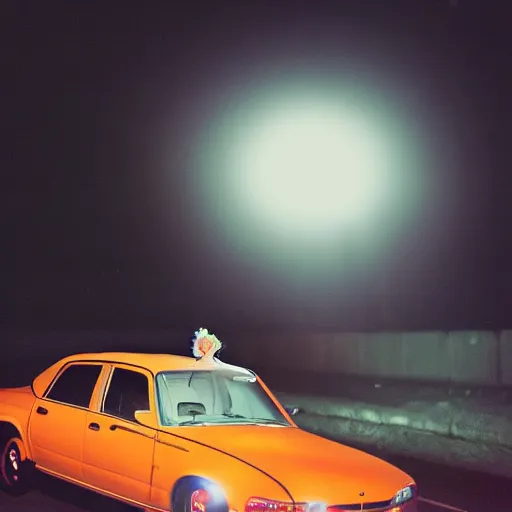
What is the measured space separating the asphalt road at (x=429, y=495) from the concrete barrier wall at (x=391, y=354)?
489 cm

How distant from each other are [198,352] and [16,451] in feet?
6.70

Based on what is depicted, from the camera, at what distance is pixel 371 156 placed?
43.1m

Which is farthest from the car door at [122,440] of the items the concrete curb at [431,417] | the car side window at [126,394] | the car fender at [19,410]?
the concrete curb at [431,417]

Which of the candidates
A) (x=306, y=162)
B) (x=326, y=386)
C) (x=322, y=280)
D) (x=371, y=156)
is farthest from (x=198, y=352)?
(x=322, y=280)

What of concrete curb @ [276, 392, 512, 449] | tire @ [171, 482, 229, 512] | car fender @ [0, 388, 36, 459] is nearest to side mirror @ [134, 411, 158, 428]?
tire @ [171, 482, 229, 512]

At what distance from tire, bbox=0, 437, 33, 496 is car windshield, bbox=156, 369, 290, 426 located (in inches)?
69.2

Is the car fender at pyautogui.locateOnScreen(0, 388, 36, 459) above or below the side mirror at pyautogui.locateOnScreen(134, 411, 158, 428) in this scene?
below

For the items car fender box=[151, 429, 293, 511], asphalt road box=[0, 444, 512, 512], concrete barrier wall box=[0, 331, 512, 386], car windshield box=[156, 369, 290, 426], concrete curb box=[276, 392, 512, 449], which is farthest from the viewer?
concrete barrier wall box=[0, 331, 512, 386]

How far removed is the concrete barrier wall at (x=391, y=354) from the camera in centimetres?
1722

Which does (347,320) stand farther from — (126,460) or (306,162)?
(126,460)

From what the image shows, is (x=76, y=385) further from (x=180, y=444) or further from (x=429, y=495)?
(x=429, y=495)

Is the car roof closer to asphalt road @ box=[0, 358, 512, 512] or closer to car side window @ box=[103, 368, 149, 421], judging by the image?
car side window @ box=[103, 368, 149, 421]

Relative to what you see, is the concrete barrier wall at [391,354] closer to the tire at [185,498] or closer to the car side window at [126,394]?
the car side window at [126,394]

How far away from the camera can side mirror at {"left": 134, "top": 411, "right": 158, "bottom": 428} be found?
24.6 ft
